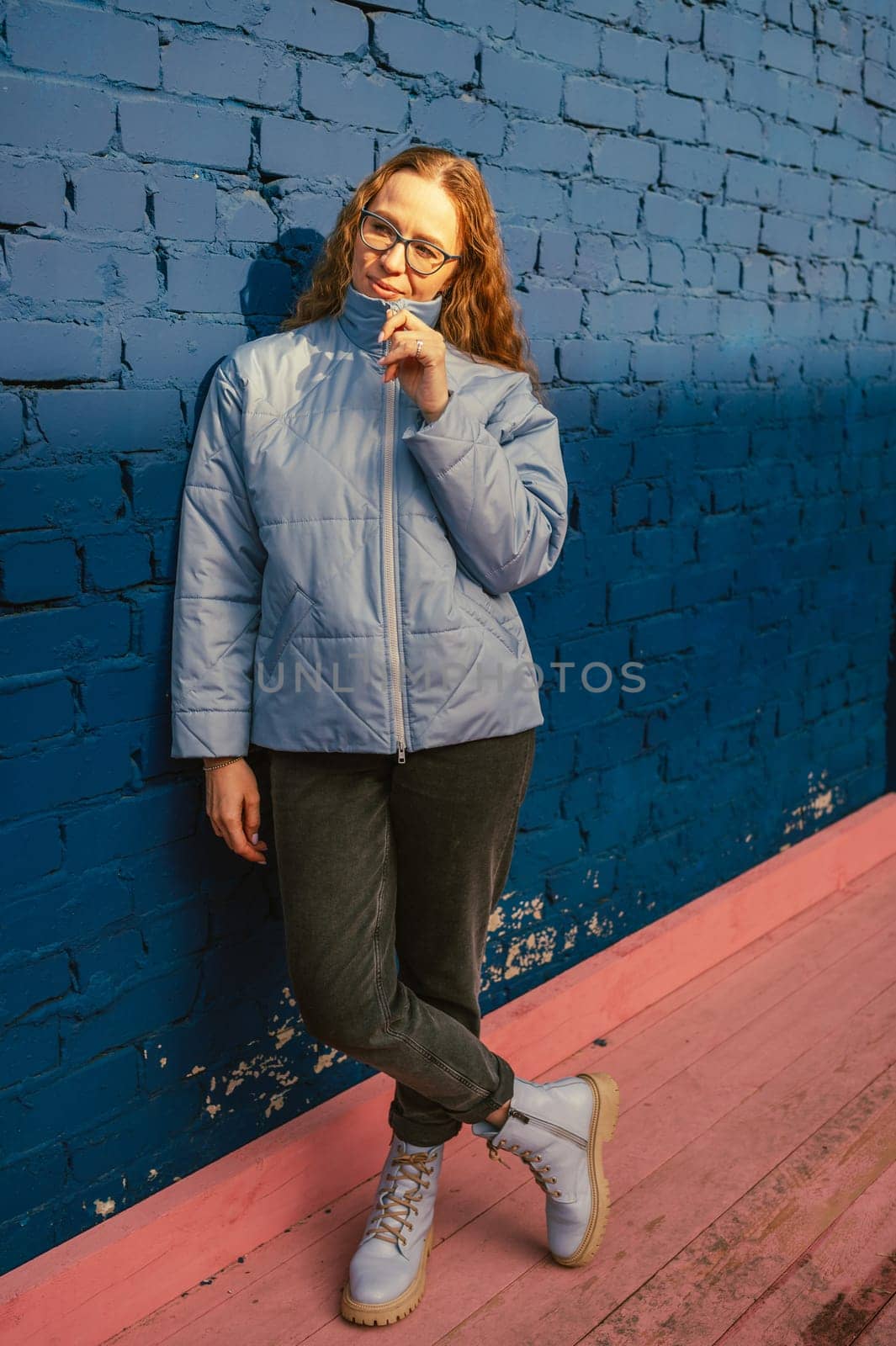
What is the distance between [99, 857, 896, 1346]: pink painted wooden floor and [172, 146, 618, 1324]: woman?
15 cm

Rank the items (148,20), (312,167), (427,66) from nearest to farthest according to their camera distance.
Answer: (148,20) → (312,167) → (427,66)

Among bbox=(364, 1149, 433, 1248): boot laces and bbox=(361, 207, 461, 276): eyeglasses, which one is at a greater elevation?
bbox=(361, 207, 461, 276): eyeglasses

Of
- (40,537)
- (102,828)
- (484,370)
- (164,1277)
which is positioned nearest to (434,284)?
(484,370)

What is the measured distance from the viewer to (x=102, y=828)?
79.4 inches

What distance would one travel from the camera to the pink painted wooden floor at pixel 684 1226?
6.71ft

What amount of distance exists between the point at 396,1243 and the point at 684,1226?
1.79 ft

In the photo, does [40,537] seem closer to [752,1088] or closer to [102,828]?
[102,828]

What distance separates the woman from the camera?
190 cm

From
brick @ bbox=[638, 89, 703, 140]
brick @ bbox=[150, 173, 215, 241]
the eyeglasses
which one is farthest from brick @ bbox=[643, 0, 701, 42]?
brick @ bbox=[150, 173, 215, 241]

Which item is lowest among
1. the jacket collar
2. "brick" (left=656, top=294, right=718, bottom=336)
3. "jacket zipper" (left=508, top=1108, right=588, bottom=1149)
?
"jacket zipper" (left=508, top=1108, right=588, bottom=1149)

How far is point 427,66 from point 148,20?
620 mm

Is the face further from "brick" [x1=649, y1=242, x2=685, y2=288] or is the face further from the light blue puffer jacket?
"brick" [x1=649, y1=242, x2=685, y2=288]

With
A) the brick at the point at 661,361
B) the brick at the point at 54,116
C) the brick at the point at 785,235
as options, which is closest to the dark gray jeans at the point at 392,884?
the brick at the point at 54,116

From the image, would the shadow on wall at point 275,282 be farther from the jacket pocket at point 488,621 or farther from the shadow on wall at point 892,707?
the shadow on wall at point 892,707
